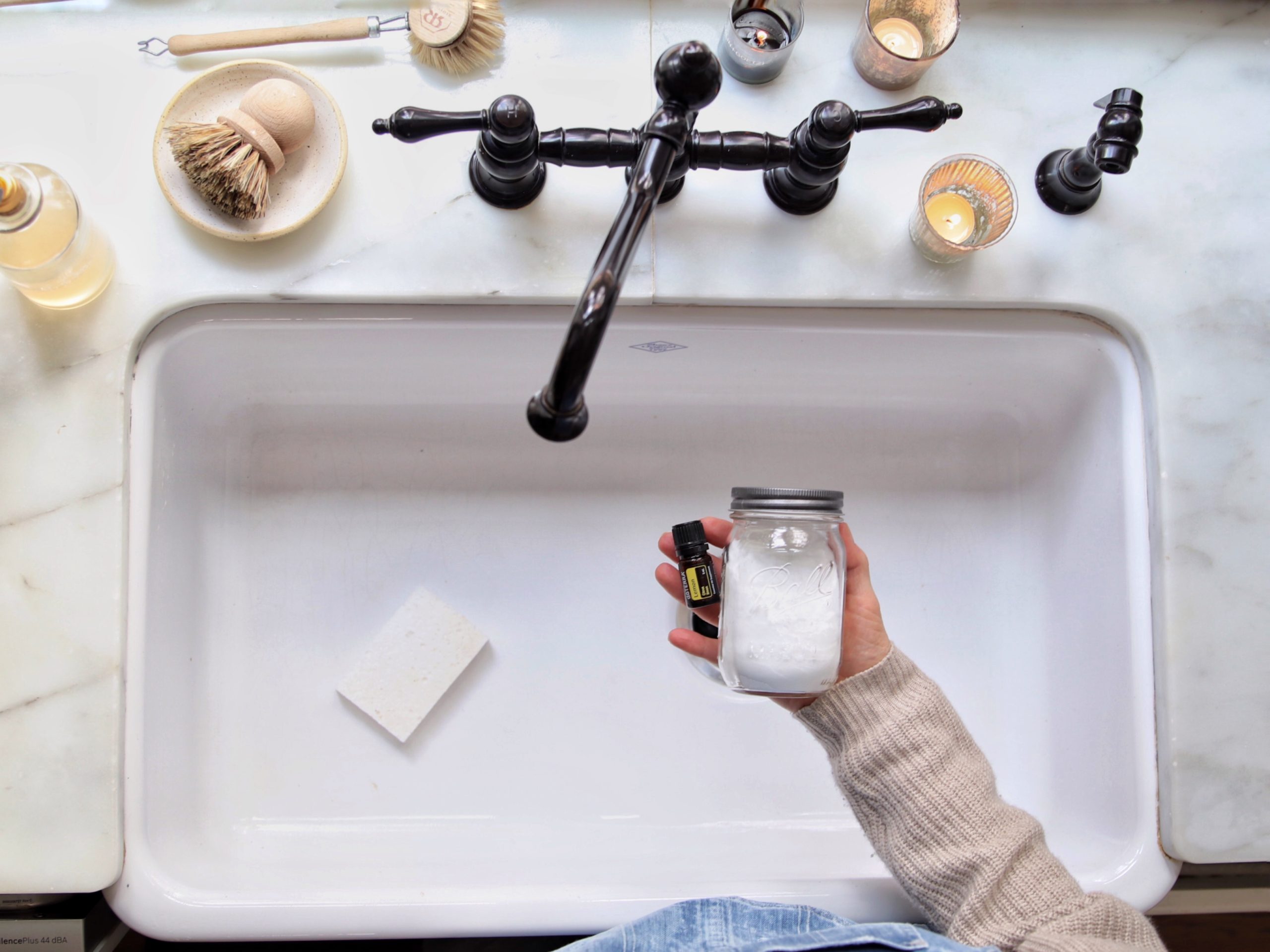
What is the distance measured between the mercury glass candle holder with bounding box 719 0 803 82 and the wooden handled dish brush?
0.68ft

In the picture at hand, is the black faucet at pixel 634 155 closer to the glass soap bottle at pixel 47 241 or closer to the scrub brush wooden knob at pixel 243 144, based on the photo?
the scrub brush wooden knob at pixel 243 144

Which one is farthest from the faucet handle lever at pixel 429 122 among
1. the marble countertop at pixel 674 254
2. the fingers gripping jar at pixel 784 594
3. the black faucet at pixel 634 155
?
the fingers gripping jar at pixel 784 594

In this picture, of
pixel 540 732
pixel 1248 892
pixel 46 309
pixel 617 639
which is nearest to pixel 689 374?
pixel 617 639

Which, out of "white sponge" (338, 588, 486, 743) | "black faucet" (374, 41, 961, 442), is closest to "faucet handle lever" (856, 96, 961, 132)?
"black faucet" (374, 41, 961, 442)

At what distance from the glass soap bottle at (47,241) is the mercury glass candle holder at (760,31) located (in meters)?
0.56

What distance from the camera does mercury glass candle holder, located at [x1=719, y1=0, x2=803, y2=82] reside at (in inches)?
28.5

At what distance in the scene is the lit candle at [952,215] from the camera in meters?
0.74

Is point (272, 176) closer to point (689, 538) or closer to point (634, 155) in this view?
point (634, 155)

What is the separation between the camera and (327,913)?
2.32 ft

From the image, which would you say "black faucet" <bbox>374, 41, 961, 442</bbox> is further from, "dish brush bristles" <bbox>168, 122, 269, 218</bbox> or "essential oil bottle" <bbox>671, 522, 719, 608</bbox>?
"essential oil bottle" <bbox>671, 522, 719, 608</bbox>

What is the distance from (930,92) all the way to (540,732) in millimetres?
728

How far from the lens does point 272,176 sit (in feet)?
2.34

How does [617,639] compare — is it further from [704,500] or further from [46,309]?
[46,309]

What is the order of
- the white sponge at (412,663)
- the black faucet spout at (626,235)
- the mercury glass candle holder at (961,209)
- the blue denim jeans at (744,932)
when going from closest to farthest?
the black faucet spout at (626,235) → the blue denim jeans at (744,932) → the mercury glass candle holder at (961,209) → the white sponge at (412,663)
